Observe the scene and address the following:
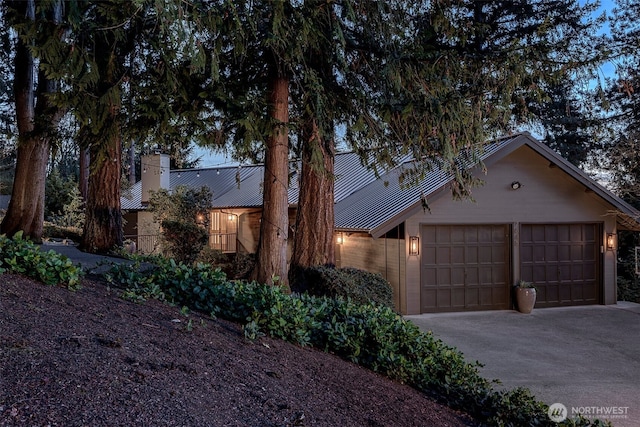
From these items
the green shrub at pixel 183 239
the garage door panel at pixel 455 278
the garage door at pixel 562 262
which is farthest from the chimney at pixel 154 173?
the garage door at pixel 562 262

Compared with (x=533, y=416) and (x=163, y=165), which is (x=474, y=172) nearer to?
(x=533, y=416)

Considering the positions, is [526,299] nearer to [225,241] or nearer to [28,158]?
[28,158]

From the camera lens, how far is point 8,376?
2.58m

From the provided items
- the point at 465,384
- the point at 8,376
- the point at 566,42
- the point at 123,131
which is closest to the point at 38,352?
the point at 8,376

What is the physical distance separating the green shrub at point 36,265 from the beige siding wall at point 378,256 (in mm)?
8795

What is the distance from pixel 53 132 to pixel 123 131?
1892 mm

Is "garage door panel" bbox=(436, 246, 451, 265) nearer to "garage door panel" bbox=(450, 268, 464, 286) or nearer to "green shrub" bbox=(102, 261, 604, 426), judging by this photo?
"garage door panel" bbox=(450, 268, 464, 286)

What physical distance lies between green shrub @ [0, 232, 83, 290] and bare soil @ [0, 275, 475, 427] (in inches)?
5.8

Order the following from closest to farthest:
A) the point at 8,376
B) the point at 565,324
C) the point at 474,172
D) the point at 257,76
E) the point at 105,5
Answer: the point at 8,376 < the point at 105,5 < the point at 257,76 < the point at 565,324 < the point at 474,172

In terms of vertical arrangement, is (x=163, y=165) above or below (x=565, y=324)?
above

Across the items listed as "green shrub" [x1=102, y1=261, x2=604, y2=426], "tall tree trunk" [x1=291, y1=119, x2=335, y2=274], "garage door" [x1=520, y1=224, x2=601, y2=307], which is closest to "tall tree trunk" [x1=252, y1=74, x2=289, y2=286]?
"green shrub" [x1=102, y1=261, x2=604, y2=426]

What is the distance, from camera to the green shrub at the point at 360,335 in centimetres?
450

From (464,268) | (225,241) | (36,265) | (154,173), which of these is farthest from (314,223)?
(154,173)

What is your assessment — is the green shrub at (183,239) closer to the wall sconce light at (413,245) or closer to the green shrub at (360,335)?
the wall sconce light at (413,245)
